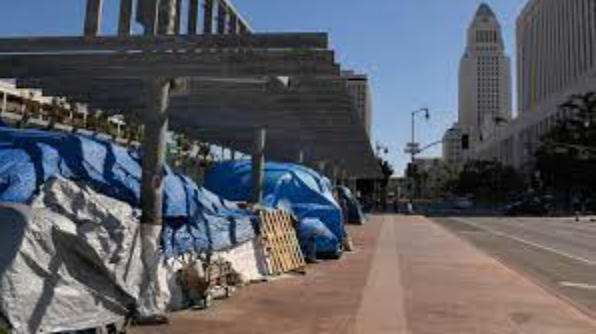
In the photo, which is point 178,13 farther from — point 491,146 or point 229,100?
point 491,146

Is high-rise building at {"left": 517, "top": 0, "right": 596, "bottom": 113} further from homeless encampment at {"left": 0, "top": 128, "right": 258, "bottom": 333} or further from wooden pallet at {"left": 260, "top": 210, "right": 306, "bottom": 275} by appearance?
homeless encampment at {"left": 0, "top": 128, "right": 258, "bottom": 333}

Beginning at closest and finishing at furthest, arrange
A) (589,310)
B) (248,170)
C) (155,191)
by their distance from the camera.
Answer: (155,191), (589,310), (248,170)

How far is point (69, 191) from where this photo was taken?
909 cm

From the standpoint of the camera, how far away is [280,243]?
16484 mm

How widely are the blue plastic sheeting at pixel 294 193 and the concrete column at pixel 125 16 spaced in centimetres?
723

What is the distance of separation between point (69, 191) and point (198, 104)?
7706mm

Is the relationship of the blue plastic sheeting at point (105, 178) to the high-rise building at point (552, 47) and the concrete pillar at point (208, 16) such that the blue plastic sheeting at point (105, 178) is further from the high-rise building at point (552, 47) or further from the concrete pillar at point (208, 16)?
the high-rise building at point (552, 47)

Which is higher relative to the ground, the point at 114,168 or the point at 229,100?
Answer: the point at 229,100

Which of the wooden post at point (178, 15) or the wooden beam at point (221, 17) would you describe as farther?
the wooden beam at point (221, 17)

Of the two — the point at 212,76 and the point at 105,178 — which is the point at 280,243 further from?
the point at 105,178

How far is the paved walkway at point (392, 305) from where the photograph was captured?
1024cm

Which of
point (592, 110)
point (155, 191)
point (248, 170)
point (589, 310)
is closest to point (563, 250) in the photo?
point (248, 170)

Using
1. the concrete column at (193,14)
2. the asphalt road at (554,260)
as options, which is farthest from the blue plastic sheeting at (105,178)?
the asphalt road at (554,260)

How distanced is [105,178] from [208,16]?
7.95 meters
